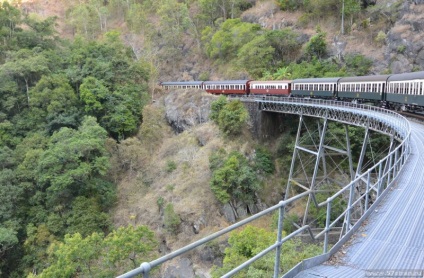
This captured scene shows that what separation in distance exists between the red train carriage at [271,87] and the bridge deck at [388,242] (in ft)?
67.6

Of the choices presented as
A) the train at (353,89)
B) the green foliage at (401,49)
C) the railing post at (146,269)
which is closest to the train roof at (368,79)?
the train at (353,89)

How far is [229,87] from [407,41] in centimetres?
1537

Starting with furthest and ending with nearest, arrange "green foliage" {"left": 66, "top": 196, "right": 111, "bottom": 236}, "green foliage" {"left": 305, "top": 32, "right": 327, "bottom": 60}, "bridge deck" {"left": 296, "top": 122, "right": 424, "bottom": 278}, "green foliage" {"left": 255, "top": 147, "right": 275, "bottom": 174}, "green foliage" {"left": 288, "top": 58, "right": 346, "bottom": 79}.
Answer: "green foliage" {"left": 305, "top": 32, "right": 327, "bottom": 60} → "green foliage" {"left": 288, "top": 58, "right": 346, "bottom": 79} → "green foliage" {"left": 255, "top": 147, "right": 275, "bottom": 174} → "green foliage" {"left": 66, "top": 196, "right": 111, "bottom": 236} → "bridge deck" {"left": 296, "top": 122, "right": 424, "bottom": 278}

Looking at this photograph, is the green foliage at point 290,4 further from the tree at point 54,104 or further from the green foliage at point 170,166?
the tree at point 54,104

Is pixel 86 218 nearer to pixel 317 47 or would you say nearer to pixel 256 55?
pixel 256 55

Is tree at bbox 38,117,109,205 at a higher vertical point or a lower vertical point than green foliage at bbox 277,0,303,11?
lower

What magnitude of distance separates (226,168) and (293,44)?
1954 cm

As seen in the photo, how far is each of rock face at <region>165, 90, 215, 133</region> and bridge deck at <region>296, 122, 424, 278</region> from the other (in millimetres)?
21158

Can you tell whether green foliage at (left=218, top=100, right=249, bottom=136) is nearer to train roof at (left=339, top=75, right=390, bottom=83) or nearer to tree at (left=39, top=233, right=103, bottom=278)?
train roof at (left=339, top=75, right=390, bottom=83)

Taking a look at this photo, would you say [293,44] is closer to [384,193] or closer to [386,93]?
[386,93]

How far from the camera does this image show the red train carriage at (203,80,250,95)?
3020 centimetres

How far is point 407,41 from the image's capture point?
94.2 feet

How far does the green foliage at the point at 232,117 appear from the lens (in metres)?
23.8

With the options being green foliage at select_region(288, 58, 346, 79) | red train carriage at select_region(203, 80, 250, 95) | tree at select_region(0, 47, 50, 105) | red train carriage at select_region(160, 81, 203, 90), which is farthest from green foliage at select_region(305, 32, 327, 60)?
tree at select_region(0, 47, 50, 105)
